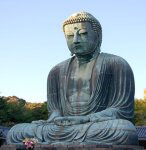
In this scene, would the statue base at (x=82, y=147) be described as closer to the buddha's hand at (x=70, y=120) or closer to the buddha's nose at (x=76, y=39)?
the buddha's hand at (x=70, y=120)

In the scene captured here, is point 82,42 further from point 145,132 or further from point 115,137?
point 145,132

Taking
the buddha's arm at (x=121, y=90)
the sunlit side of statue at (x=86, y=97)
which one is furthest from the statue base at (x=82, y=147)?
the buddha's arm at (x=121, y=90)

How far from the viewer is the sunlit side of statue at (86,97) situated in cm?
1173

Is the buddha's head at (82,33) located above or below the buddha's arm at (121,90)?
above

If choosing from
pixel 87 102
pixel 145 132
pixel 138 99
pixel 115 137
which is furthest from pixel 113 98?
pixel 138 99

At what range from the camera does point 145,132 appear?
99.0 ft

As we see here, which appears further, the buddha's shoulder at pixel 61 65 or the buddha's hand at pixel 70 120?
the buddha's shoulder at pixel 61 65

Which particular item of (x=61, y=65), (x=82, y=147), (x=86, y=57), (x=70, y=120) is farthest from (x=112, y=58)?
(x=82, y=147)

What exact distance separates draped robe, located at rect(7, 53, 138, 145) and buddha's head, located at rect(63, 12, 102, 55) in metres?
0.45

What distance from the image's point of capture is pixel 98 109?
12781mm

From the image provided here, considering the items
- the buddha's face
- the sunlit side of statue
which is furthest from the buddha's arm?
the buddha's face

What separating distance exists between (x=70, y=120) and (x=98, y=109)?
0.99 meters

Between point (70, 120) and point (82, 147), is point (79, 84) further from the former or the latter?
point (82, 147)

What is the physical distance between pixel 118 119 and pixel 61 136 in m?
1.61
